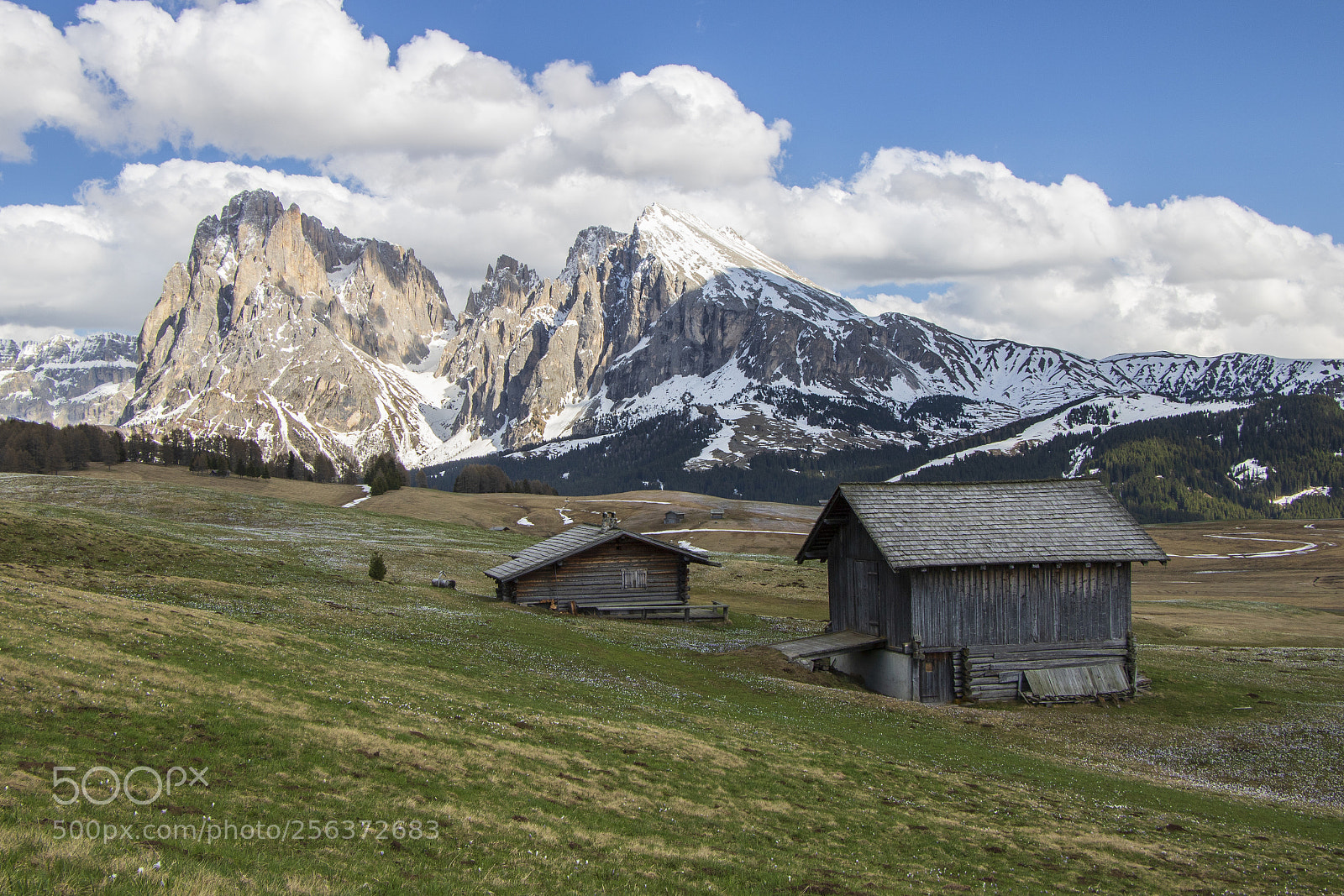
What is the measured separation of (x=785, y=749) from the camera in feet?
77.9

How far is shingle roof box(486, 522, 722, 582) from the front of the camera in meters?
53.2

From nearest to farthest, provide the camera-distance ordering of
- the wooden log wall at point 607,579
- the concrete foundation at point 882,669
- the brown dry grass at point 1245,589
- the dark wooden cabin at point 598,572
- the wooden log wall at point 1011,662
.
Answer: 1. the concrete foundation at point 882,669
2. the wooden log wall at point 1011,662
3. the dark wooden cabin at point 598,572
4. the wooden log wall at point 607,579
5. the brown dry grass at point 1245,589

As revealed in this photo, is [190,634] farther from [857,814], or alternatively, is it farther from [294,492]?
[294,492]

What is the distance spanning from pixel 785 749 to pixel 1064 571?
2509 centimetres

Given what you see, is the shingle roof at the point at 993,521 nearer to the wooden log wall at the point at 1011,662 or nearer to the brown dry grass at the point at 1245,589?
the wooden log wall at the point at 1011,662

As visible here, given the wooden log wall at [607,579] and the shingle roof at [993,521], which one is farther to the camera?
the wooden log wall at [607,579]

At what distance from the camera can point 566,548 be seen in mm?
54719

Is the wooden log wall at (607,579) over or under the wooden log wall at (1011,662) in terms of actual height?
over

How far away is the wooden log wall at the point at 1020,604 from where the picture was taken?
132 ft

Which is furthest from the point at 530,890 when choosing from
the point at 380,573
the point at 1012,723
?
the point at 380,573

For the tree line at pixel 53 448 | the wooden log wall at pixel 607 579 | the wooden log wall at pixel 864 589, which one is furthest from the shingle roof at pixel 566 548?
the tree line at pixel 53 448

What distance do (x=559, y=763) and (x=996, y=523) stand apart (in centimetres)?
3127

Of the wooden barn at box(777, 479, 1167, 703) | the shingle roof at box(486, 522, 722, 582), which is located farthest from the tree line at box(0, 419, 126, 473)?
the wooden barn at box(777, 479, 1167, 703)

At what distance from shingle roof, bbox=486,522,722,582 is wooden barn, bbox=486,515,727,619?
6 cm
